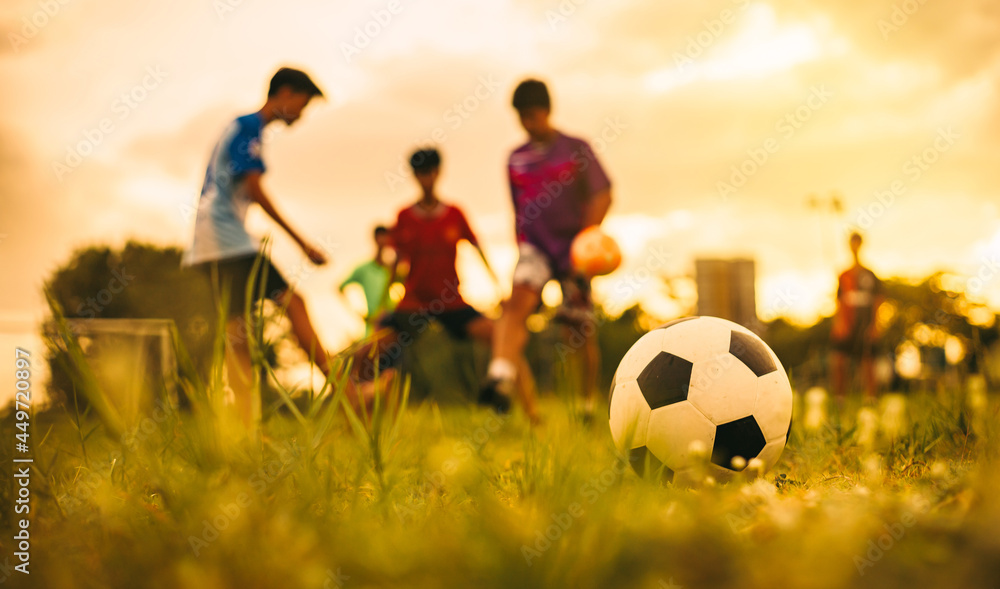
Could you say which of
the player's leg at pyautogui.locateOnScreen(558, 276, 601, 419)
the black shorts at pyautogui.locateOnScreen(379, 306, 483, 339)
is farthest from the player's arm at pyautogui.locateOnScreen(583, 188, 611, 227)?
the black shorts at pyautogui.locateOnScreen(379, 306, 483, 339)

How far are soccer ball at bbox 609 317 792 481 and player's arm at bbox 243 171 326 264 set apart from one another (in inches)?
89.5

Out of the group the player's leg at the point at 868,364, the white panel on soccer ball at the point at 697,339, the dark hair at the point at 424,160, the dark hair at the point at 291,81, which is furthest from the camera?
the player's leg at the point at 868,364

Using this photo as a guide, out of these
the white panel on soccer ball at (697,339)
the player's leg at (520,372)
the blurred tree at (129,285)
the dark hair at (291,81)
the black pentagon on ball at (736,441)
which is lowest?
the blurred tree at (129,285)

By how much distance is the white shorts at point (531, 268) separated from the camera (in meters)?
4.84

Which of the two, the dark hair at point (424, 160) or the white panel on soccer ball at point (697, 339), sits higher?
the dark hair at point (424, 160)

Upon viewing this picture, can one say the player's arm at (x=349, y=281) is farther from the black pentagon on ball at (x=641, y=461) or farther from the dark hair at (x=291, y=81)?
the black pentagon on ball at (x=641, y=461)

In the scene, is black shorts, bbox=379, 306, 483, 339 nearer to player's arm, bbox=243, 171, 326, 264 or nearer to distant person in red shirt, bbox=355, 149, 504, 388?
distant person in red shirt, bbox=355, 149, 504, 388

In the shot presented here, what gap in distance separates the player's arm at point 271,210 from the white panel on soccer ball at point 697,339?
2327 mm

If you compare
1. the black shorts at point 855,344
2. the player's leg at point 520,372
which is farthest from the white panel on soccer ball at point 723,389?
the black shorts at point 855,344

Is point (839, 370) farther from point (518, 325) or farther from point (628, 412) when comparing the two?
point (628, 412)

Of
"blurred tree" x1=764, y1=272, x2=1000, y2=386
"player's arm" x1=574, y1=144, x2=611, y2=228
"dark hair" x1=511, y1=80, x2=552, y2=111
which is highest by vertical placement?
"dark hair" x1=511, y1=80, x2=552, y2=111

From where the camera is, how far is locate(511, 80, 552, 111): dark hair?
16.3 ft

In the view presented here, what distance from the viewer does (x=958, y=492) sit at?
160 cm

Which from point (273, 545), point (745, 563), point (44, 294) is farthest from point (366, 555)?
point (44, 294)
